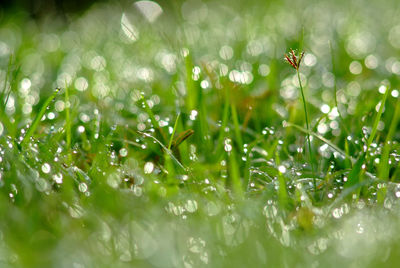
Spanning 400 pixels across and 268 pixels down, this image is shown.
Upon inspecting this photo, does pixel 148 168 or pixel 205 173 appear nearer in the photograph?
pixel 205 173

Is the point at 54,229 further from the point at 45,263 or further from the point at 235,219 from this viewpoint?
the point at 235,219

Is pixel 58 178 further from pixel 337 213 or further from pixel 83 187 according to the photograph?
pixel 337 213

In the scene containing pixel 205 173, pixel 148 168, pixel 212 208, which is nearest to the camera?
pixel 212 208

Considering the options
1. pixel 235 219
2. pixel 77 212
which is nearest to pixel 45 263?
Result: pixel 77 212

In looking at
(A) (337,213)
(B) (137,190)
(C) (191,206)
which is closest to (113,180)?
(B) (137,190)

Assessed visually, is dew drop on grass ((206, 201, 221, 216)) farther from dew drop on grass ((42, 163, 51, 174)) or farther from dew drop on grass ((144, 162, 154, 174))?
dew drop on grass ((42, 163, 51, 174))

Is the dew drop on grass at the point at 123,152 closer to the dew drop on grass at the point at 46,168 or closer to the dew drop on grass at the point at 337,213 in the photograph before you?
the dew drop on grass at the point at 46,168

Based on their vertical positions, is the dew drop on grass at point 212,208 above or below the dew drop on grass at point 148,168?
above

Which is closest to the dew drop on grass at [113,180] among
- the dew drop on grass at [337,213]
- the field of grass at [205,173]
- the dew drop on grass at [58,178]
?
the field of grass at [205,173]

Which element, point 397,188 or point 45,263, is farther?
point 397,188

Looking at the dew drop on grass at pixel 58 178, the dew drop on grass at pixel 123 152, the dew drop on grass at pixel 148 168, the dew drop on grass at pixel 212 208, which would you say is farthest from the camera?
the dew drop on grass at pixel 123 152

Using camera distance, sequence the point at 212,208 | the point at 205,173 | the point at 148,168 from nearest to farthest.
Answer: the point at 212,208 → the point at 205,173 → the point at 148,168
